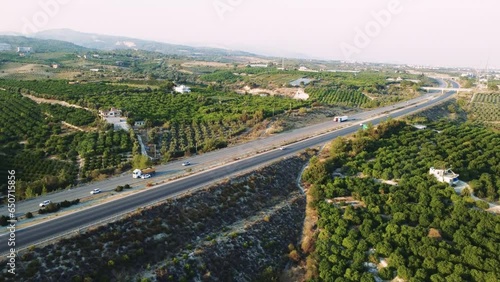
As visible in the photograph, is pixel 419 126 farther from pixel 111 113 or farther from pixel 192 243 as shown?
pixel 111 113

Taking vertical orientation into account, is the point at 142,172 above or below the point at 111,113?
above

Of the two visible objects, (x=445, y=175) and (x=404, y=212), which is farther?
(x=445, y=175)

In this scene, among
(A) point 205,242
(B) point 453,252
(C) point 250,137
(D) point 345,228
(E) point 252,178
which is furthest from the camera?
(C) point 250,137

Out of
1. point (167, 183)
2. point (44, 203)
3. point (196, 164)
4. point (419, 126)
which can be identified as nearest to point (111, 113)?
point (196, 164)

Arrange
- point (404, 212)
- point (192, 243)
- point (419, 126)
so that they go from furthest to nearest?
point (419, 126), point (404, 212), point (192, 243)

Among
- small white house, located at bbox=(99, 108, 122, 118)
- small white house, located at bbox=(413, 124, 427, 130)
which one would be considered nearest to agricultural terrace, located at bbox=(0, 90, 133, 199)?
small white house, located at bbox=(99, 108, 122, 118)

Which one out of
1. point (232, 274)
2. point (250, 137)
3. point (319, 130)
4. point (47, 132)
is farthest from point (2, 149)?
point (319, 130)

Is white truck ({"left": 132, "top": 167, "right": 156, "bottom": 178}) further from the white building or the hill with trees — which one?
the white building

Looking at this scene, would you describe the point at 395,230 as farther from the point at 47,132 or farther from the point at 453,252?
the point at 47,132
